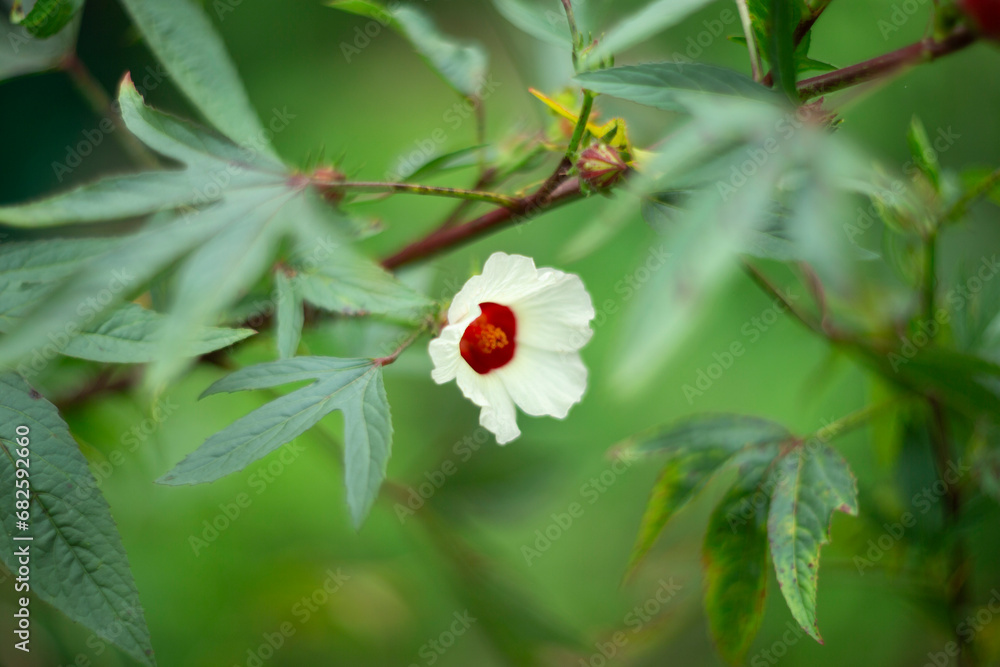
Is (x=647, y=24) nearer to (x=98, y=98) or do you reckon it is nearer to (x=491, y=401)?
(x=491, y=401)

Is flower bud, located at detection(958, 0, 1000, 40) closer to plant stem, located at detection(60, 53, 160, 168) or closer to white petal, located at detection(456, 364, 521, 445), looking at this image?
white petal, located at detection(456, 364, 521, 445)

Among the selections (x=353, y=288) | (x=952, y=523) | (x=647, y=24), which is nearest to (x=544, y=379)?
(x=353, y=288)

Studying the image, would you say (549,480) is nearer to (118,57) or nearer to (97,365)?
(97,365)

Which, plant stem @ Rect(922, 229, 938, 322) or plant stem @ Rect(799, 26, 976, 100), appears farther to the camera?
plant stem @ Rect(922, 229, 938, 322)

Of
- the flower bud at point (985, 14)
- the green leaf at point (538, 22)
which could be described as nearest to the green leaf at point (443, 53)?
the green leaf at point (538, 22)

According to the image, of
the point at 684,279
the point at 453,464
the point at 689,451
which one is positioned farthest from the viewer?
the point at 453,464

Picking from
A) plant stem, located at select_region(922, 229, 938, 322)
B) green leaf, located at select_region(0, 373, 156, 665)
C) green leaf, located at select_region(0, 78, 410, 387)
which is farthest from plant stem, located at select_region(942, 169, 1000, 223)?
green leaf, located at select_region(0, 373, 156, 665)

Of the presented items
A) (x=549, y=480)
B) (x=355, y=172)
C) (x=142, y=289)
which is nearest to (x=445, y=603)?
(x=549, y=480)
